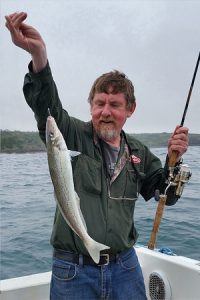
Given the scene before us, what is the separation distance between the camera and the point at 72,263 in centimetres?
325

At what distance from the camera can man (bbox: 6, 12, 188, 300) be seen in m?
3.08

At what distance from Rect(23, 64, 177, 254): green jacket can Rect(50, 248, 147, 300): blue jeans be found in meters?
0.15

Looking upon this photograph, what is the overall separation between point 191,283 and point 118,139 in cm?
197

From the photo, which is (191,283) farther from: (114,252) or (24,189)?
(24,189)

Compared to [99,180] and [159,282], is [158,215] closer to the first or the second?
[159,282]

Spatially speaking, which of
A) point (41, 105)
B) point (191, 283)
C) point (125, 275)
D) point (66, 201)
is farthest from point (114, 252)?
point (191, 283)

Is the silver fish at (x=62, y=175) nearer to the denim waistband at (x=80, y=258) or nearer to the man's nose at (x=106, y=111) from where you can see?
the denim waistband at (x=80, y=258)

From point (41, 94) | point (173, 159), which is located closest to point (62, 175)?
point (41, 94)

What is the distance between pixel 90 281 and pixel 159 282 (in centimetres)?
183

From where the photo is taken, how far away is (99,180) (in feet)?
11.0

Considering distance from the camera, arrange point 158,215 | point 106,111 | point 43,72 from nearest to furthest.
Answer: point 43,72, point 106,111, point 158,215

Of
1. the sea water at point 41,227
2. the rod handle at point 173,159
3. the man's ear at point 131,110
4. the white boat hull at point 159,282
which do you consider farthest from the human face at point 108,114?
the sea water at point 41,227

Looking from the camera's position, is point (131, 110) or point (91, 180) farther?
point (131, 110)

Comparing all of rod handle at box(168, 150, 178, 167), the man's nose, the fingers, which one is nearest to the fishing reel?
rod handle at box(168, 150, 178, 167)
